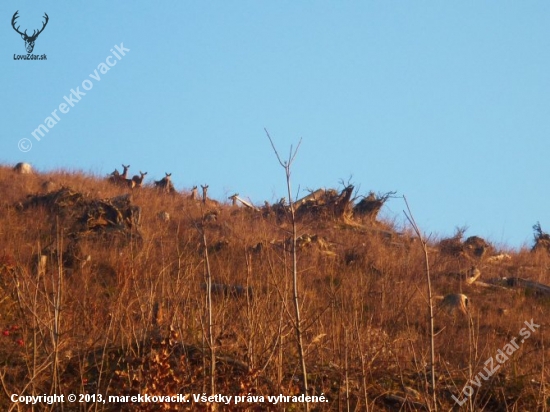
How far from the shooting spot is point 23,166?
19.8 m

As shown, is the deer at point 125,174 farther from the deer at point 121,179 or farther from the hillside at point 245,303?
the hillside at point 245,303

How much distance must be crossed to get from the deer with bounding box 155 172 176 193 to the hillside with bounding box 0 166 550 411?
0.69 ft

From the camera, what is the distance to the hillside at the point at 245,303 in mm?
6007

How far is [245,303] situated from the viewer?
7.84 meters

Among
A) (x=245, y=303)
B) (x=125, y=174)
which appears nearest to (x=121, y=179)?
(x=125, y=174)

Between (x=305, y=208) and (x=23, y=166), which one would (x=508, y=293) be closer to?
(x=305, y=208)

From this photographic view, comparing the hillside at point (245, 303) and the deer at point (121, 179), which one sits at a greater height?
the deer at point (121, 179)

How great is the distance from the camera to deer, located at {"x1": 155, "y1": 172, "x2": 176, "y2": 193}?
19000 mm

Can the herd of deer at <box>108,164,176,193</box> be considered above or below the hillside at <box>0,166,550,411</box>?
above

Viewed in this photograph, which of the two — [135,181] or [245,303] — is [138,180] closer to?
[135,181]

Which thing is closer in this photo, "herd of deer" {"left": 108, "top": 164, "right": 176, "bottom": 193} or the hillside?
the hillside

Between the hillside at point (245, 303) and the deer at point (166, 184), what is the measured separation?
0.21 m

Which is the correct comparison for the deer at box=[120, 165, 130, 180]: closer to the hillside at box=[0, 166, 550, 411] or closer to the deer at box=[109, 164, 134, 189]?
the deer at box=[109, 164, 134, 189]

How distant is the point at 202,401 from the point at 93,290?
5201 mm
